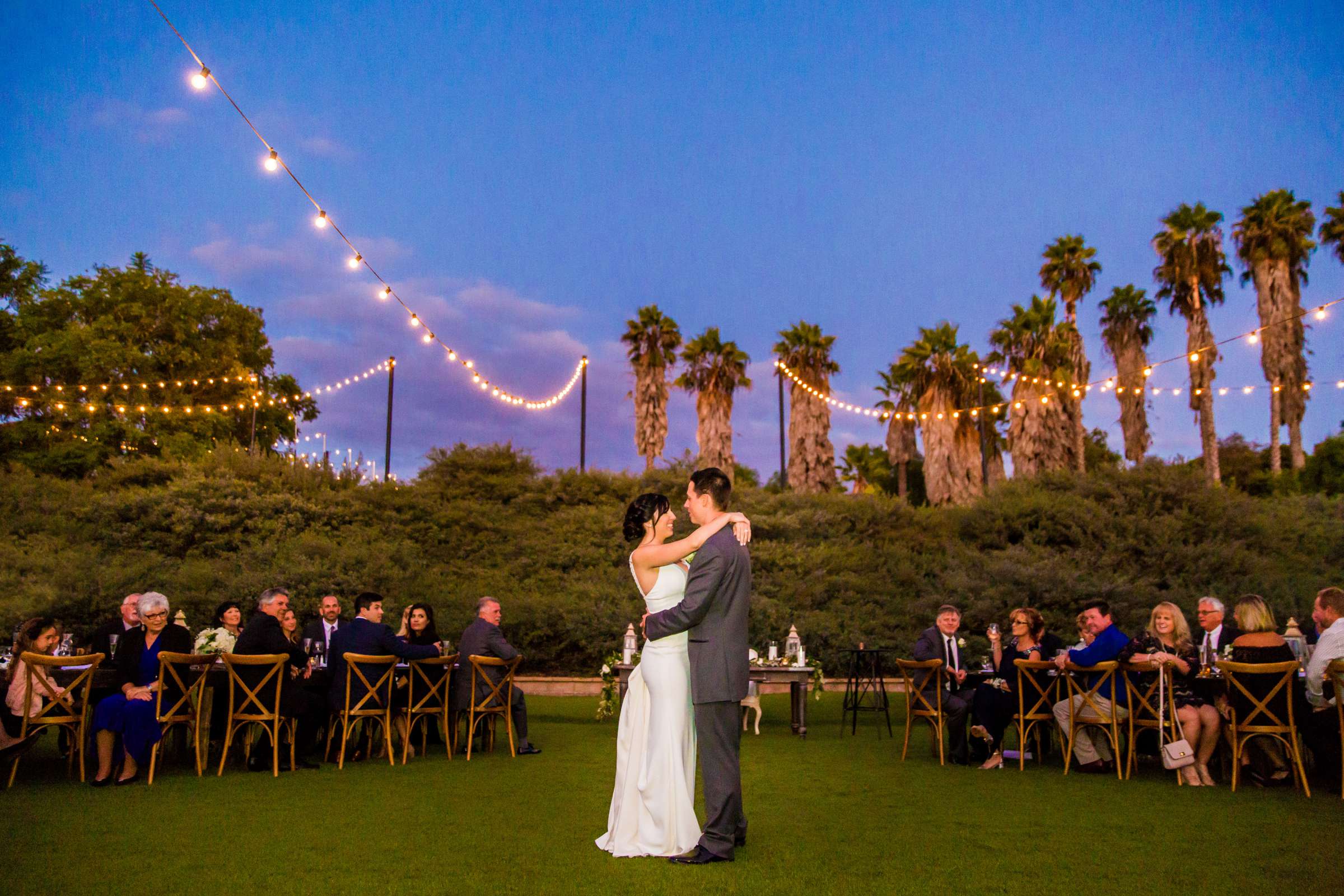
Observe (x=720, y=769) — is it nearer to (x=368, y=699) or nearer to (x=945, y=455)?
(x=368, y=699)

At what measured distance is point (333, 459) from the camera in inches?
814

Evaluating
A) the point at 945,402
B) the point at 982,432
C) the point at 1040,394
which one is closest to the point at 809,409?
the point at 945,402

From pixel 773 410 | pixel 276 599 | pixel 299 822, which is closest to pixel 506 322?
pixel 773 410

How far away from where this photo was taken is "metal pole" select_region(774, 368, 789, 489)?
24969 millimetres

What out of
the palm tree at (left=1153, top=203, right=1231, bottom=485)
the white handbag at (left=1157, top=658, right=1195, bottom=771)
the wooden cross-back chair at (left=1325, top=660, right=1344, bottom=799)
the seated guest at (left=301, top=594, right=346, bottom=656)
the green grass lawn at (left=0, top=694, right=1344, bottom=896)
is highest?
the palm tree at (left=1153, top=203, right=1231, bottom=485)

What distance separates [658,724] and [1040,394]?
77.7 feet

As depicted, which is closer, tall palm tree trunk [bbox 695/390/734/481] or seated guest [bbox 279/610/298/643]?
seated guest [bbox 279/610/298/643]

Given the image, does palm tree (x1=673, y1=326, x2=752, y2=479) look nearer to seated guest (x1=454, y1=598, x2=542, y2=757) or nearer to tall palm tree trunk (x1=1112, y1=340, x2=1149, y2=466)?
tall palm tree trunk (x1=1112, y1=340, x2=1149, y2=466)

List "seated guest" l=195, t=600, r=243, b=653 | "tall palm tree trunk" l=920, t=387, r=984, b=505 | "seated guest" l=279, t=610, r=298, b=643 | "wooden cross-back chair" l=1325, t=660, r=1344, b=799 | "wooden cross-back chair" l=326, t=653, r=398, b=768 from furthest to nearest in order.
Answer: "tall palm tree trunk" l=920, t=387, r=984, b=505 < "seated guest" l=279, t=610, r=298, b=643 < "seated guest" l=195, t=600, r=243, b=653 < "wooden cross-back chair" l=326, t=653, r=398, b=768 < "wooden cross-back chair" l=1325, t=660, r=1344, b=799

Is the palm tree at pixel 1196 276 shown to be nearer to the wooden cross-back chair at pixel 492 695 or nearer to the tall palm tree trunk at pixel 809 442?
the tall palm tree trunk at pixel 809 442

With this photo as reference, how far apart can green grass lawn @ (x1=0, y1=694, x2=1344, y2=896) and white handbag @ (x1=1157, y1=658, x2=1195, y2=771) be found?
190mm

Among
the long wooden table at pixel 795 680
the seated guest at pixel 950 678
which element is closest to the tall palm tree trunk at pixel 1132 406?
the long wooden table at pixel 795 680

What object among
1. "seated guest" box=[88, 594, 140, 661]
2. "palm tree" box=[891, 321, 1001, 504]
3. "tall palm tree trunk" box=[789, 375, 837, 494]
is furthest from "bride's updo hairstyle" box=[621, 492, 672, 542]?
"tall palm tree trunk" box=[789, 375, 837, 494]

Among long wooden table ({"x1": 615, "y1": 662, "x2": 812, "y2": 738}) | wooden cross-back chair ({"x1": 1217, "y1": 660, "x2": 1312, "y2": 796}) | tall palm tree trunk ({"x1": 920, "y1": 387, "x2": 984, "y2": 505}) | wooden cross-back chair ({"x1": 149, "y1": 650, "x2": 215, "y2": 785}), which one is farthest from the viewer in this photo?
tall palm tree trunk ({"x1": 920, "y1": 387, "x2": 984, "y2": 505})
